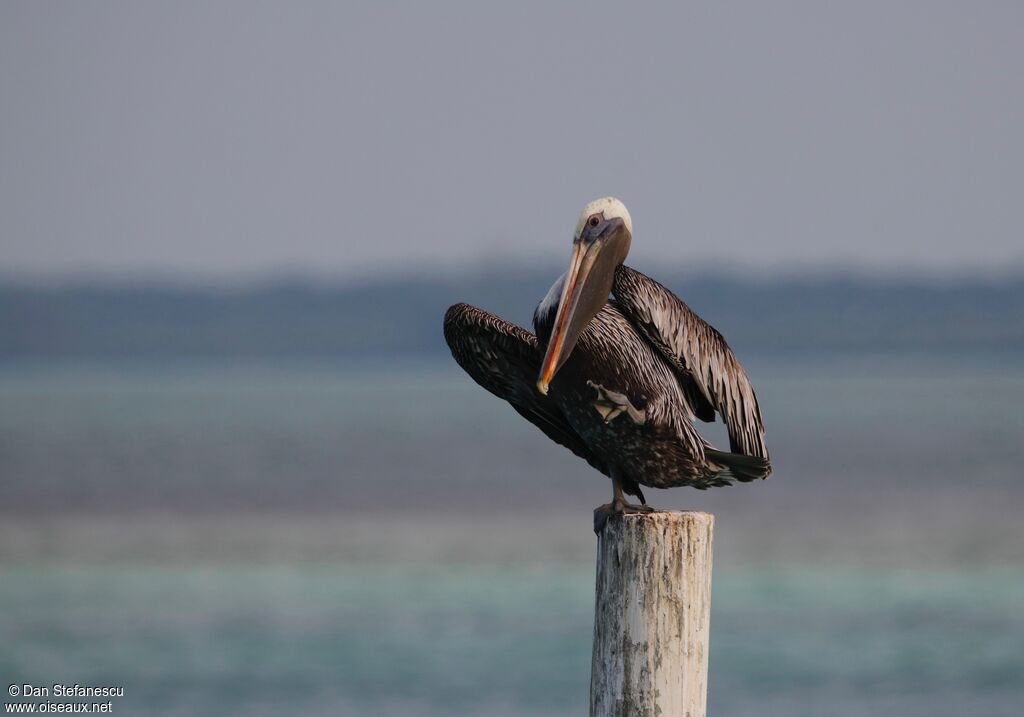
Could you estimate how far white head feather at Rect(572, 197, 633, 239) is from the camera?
6.70 meters

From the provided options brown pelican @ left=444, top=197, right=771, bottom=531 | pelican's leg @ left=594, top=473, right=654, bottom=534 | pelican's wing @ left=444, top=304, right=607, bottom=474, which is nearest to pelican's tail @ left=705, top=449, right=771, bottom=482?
brown pelican @ left=444, top=197, right=771, bottom=531

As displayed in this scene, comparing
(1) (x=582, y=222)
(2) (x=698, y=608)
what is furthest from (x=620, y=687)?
(1) (x=582, y=222)

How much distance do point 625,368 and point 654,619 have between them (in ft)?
4.60

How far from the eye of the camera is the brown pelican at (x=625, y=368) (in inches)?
258

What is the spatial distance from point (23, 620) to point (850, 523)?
1094 centimetres

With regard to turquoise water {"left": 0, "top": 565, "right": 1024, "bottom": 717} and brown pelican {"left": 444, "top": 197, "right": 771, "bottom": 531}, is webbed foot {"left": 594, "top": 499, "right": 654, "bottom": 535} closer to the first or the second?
brown pelican {"left": 444, "top": 197, "right": 771, "bottom": 531}

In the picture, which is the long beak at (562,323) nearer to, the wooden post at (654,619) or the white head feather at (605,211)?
the white head feather at (605,211)

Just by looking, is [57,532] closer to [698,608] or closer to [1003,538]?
[1003,538]

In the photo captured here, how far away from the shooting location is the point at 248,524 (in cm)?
2353

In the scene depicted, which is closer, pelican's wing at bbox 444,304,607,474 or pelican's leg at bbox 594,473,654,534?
pelican's leg at bbox 594,473,654,534

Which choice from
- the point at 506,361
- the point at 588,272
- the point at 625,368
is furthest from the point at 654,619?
the point at 506,361

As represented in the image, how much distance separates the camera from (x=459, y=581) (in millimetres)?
18000

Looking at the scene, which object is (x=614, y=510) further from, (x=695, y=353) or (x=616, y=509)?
(x=695, y=353)

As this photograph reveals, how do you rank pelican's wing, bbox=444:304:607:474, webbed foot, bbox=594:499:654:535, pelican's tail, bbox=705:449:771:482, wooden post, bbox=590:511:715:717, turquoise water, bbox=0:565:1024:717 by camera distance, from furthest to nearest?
turquoise water, bbox=0:565:1024:717 → pelican's wing, bbox=444:304:607:474 → pelican's tail, bbox=705:449:771:482 → webbed foot, bbox=594:499:654:535 → wooden post, bbox=590:511:715:717
